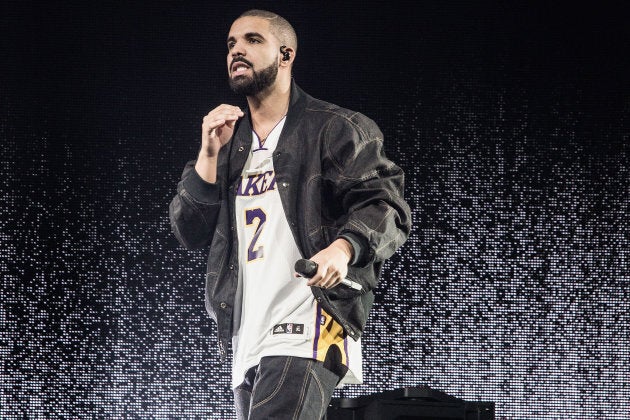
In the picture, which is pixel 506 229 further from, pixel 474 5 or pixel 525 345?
pixel 474 5

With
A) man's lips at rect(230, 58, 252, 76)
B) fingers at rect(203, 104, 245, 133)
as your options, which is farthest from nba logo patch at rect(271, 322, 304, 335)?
man's lips at rect(230, 58, 252, 76)

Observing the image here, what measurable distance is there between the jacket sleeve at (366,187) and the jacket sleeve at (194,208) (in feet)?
0.81

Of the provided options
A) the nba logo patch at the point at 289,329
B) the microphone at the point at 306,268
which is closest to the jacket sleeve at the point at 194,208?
the nba logo patch at the point at 289,329

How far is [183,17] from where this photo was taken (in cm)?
346

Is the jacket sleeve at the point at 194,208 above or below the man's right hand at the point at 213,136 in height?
below

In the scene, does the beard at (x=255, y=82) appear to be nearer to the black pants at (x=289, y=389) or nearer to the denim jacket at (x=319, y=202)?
the denim jacket at (x=319, y=202)

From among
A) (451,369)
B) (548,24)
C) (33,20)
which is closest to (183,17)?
(33,20)

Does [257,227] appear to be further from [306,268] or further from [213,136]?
[306,268]

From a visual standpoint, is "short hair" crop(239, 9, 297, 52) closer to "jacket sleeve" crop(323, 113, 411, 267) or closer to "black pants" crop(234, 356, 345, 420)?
"jacket sleeve" crop(323, 113, 411, 267)

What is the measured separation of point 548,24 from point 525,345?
102 centimetres

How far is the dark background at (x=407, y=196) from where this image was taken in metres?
3.30

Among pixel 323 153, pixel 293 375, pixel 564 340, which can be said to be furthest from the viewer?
pixel 564 340

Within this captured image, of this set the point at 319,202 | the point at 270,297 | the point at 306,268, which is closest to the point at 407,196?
the point at 319,202

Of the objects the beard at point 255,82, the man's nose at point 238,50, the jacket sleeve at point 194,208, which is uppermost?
the man's nose at point 238,50
